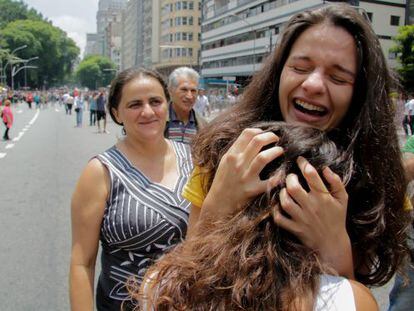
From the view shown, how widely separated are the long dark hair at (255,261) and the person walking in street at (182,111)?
4007mm

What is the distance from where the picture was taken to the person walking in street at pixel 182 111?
5.25 meters

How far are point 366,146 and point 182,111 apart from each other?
416 cm

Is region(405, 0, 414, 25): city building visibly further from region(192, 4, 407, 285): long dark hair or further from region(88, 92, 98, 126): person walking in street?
region(192, 4, 407, 285): long dark hair

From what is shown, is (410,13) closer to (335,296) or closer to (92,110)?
(92,110)

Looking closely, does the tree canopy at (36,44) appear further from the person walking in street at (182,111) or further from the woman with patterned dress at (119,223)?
the woman with patterned dress at (119,223)

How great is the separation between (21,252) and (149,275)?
14.9ft

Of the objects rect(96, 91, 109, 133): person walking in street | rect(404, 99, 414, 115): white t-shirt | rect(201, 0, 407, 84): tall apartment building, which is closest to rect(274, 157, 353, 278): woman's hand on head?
rect(404, 99, 414, 115): white t-shirt

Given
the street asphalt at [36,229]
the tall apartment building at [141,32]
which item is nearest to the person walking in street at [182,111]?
the street asphalt at [36,229]

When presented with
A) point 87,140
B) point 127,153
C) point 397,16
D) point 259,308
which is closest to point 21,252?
point 127,153

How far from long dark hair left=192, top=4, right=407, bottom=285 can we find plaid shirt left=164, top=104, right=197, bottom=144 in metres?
3.68

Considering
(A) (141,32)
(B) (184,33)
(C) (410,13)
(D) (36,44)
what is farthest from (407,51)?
(A) (141,32)

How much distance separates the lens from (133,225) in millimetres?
2277

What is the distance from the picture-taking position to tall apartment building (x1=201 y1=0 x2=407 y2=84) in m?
45.3

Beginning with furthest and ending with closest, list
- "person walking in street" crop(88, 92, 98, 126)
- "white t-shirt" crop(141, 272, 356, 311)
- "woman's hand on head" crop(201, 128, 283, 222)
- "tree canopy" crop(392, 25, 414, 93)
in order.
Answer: "tree canopy" crop(392, 25, 414, 93), "person walking in street" crop(88, 92, 98, 126), "woman's hand on head" crop(201, 128, 283, 222), "white t-shirt" crop(141, 272, 356, 311)
